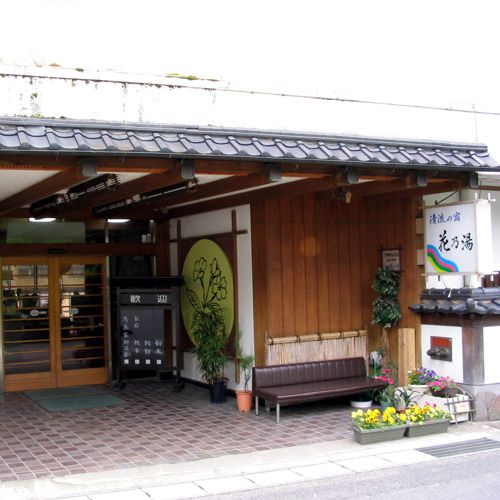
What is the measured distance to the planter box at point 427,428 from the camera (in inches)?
327

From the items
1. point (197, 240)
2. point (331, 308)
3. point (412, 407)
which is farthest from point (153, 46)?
point (412, 407)

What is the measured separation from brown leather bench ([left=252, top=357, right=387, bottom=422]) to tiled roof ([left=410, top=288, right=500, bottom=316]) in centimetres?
130

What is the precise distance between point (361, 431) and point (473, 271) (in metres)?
2.61

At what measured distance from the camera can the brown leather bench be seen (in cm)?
934

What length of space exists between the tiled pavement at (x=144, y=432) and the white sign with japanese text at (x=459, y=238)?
253 cm

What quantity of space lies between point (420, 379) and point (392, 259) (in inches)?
76.8

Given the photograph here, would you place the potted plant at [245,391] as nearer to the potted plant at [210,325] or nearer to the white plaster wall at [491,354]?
the potted plant at [210,325]

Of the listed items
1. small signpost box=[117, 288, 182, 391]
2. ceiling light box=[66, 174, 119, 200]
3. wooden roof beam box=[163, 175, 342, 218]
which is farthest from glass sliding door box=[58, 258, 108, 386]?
ceiling light box=[66, 174, 119, 200]

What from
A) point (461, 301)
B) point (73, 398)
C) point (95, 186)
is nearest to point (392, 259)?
point (461, 301)

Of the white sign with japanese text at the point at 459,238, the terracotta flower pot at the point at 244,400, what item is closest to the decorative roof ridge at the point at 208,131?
the white sign with japanese text at the point at 459,238

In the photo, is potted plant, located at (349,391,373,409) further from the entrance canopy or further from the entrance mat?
the entrance canopy

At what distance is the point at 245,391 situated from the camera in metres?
10.2

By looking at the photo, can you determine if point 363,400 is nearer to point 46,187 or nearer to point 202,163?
point 202,163

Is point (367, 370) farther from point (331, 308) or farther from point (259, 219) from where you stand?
point (259, 219)
